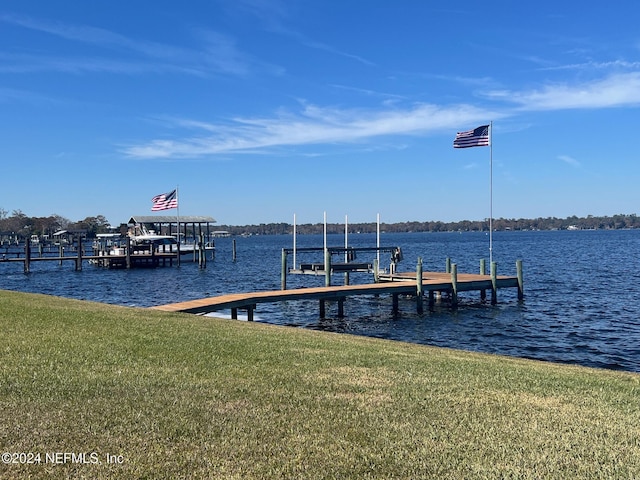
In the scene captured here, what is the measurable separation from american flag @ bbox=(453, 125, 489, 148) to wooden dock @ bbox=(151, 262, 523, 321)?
662 cm

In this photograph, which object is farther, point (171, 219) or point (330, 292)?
point (171, 219)

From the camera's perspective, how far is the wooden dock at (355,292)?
20.2 meters

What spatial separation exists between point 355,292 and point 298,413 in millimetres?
19266

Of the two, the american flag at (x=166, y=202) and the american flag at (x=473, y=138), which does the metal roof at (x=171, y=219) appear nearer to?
the american flag at (x=166, y=202)

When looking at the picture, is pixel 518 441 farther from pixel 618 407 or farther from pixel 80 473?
pixel 80 473

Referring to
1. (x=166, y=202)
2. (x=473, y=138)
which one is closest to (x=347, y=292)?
(x=473, y=138)

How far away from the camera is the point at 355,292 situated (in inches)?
1009

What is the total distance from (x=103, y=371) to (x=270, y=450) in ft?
12.4

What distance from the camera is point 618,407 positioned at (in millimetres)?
7309

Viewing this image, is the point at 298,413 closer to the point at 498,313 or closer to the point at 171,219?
the point at 498,313

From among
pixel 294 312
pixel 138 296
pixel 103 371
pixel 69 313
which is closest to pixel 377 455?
pixel 103 371

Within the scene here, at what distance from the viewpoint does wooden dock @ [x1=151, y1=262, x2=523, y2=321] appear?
20.2 metres

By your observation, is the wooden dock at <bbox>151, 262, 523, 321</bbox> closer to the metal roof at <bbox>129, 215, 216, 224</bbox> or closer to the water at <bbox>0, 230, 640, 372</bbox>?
the water at <bbox>0, 230, 640, 372</bbox>

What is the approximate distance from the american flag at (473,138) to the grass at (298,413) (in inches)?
870
